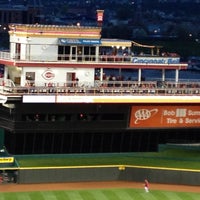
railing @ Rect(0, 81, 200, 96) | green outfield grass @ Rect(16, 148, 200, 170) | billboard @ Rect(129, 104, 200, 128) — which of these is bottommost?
green outfield grass @ Rect(16, 148, 200, 170)

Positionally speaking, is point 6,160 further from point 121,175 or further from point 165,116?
point 165,116

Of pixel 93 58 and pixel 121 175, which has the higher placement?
pixel 93 58

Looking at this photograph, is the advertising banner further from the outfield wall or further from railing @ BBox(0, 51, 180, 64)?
railing @ BBox(0, 51, 180, 64)

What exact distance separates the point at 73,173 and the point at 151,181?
16.4 ft

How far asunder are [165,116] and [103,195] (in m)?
11.6

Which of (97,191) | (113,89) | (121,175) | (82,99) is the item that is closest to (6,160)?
(97,191)

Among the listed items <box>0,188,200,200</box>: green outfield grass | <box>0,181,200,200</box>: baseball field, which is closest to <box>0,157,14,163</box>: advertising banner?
<box>0,181,200,200</box>: baseball field

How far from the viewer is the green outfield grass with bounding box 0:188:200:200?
55781 mm

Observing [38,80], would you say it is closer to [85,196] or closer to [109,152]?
[109,152]

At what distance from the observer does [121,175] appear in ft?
199

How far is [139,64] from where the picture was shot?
220 feet

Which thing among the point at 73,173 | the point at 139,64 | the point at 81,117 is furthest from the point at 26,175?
the point at 139,64

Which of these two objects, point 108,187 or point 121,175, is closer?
point 108,187

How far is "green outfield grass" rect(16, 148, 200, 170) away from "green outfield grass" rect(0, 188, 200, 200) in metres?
3.47
